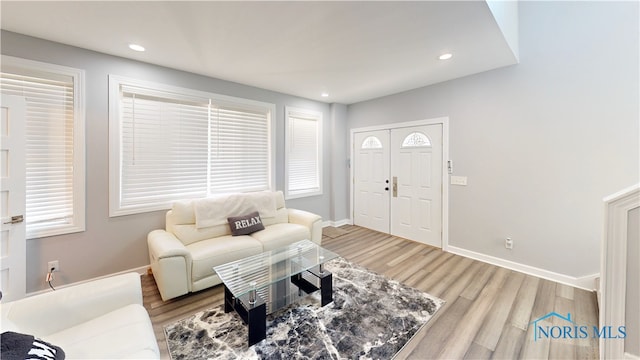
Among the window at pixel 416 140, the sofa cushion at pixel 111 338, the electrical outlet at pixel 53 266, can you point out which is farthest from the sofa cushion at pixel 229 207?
the window at pixel 416 140

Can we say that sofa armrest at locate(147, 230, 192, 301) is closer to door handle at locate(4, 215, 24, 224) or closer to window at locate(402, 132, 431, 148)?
door handle at locate(4, 215, 24, 224)

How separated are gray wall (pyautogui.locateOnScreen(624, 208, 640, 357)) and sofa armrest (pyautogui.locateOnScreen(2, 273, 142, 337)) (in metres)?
3.28

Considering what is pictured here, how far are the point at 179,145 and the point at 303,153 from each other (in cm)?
210

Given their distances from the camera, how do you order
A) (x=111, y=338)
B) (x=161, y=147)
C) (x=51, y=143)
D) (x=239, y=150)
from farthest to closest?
(x=239, y=150) < (x=161, y=147) < (x=51, y=143) < (x=111, y=338)

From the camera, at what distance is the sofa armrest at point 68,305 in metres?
1.30

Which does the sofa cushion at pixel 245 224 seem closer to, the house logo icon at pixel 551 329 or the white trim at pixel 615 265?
the house logo icon at pixel 551 329

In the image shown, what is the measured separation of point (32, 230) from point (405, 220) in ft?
15.4

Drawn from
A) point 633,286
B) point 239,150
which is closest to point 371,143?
point 239,150

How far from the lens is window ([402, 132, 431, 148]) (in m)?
3.87

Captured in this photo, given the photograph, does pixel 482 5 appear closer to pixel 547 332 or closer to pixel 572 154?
pixel 572 154

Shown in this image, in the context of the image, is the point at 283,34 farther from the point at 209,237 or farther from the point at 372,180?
the point at 372,180

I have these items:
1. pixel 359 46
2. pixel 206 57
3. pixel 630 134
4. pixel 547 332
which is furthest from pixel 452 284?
pixel 206 57

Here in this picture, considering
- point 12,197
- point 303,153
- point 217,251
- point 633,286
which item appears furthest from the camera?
point 303,153

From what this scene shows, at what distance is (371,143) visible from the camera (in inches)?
185
